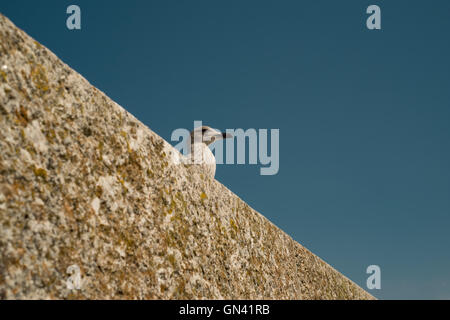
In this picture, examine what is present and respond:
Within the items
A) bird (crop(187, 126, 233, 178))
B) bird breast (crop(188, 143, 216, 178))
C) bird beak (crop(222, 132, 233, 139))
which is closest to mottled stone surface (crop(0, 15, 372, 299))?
bird breast (crop(188, 143, 216, 178))

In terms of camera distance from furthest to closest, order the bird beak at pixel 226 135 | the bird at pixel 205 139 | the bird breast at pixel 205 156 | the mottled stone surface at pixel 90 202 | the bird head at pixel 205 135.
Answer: the bird beak at pixel 226 135 < the bird head at pixel 205 135 < the bird at pixel 205 139 < the bird breast at pixel 205 156 < the mottled stone surface at pixel 90 202

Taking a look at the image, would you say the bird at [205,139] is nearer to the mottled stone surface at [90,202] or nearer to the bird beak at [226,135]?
the bird beak at [226,135]

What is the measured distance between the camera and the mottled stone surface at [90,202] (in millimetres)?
1895

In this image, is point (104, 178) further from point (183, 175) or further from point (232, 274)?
point (232, 274)

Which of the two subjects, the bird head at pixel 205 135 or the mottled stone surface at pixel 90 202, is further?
the bird head at pixel 205 135

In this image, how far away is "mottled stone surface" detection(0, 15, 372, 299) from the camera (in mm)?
1895

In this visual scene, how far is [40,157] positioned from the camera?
2.03 metres

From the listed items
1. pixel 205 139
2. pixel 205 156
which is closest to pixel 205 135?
pixel 205 139

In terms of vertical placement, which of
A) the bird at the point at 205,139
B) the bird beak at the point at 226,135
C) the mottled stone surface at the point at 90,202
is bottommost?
the mottled stone surface at the point at 90,202

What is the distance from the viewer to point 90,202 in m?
2.23

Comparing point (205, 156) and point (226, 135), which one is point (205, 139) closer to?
point (226, 135)

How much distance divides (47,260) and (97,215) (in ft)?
1.27

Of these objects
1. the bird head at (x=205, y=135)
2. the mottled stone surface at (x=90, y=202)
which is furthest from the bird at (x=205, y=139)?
the mottled stone surface at (x=90, y=202)
